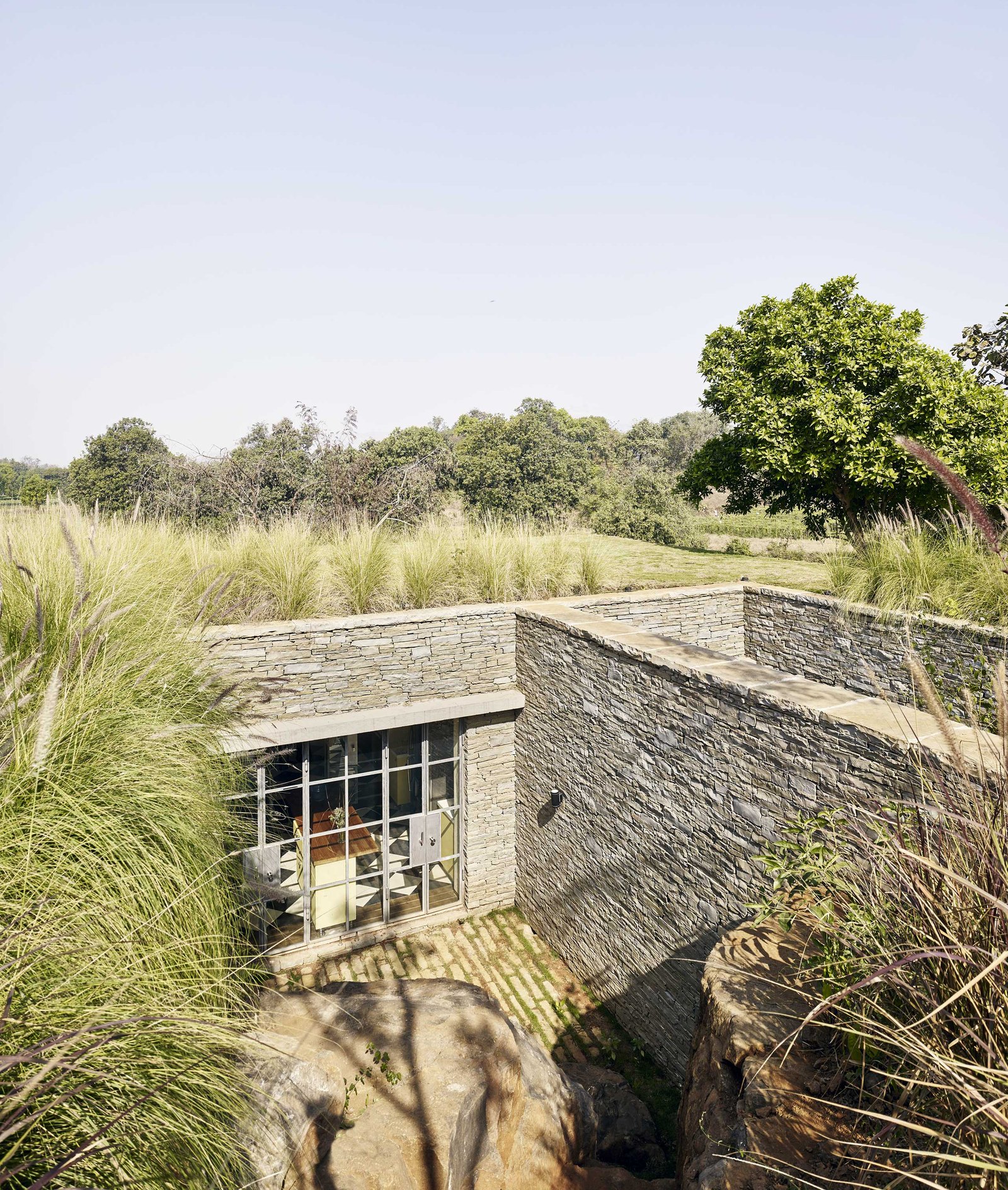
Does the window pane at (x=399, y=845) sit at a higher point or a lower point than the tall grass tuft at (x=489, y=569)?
lower

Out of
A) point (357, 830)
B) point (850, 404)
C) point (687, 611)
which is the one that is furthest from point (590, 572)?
point (850, 404)

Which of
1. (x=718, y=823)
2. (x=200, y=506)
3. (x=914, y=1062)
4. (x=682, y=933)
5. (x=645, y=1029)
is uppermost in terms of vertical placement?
(x=200, y=506)

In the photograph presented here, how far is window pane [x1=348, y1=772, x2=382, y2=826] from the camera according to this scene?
658 centimetres

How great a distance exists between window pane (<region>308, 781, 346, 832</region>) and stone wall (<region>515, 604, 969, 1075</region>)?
191 cm

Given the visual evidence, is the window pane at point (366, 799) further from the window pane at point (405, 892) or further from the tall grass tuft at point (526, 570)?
the tall grass tuft at point (526, 570)

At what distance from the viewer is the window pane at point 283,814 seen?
20.3 feet

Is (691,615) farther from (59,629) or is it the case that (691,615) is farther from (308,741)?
(59,629)

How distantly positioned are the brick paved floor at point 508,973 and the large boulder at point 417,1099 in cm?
146

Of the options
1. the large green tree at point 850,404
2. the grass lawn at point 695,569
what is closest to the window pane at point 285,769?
the grass lawn at point 695,569

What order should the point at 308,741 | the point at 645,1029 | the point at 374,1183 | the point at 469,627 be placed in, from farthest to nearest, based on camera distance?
the point at 469,627 → the point at 308,741 → the point at 645,1029 → the point at 374,1183

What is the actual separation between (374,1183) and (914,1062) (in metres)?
2.30

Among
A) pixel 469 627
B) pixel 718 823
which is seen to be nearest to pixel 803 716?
pixel 718 823

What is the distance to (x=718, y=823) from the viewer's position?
455 centimetres

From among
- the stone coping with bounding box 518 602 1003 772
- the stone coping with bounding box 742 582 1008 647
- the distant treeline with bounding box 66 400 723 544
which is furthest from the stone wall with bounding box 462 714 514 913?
the stone coping with bounding box 742 582 1008 647
